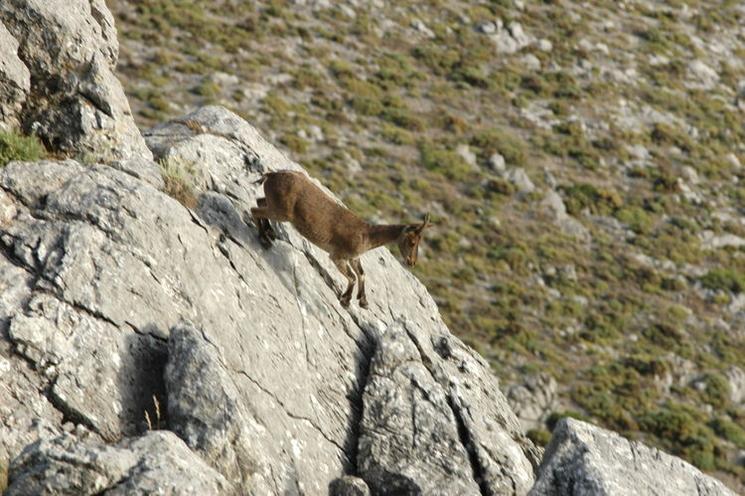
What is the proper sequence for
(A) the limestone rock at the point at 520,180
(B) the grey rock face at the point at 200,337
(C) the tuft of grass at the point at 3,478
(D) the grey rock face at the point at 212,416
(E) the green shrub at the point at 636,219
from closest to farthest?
1. (C) the tuft of grass at the point at 3,478
2. (D) the grey rock face at the point at 212,416
3. (B) the grey rock face at the point at 200,337
4. (E) the green shrub at the point at 636,219
5. (A) the limestone rock at the point at 520,180

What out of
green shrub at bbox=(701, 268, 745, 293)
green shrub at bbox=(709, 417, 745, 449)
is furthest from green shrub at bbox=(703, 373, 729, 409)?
green shrub at bbox=(701, 268, 745, 293)

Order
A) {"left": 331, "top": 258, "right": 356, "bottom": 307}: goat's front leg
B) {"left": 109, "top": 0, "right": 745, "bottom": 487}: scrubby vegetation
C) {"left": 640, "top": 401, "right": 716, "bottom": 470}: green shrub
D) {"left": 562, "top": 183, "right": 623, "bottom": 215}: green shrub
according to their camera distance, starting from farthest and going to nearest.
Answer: {"left": 562, "top": 183, "right": 623, "bottom": 215}: green shrub < {"left": 109, "top": 0, "right": 745, "bottom": 487}: scrubby vegetation < {"left": 640, "top": 401, "right": 716, "bottom": 470}: green shrub < {"left": 331, "top": 258, "right": 356, "bottom": 307}: goat's front leg

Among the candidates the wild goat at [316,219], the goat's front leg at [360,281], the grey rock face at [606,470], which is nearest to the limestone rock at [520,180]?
the goat's front leg at [360,281]

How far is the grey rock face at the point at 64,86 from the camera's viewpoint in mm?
16406

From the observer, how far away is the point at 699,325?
44.5 meters

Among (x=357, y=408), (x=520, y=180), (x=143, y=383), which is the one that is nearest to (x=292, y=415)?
(x=357, y=408)

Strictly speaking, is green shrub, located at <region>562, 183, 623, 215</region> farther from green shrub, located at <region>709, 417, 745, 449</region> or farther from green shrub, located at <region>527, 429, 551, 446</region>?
green shrub, located at <region>527, 429, 551, 446</region>

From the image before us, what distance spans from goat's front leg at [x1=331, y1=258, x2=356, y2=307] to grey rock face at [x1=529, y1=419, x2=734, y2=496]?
4.34m

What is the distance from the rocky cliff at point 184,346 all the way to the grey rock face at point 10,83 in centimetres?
3

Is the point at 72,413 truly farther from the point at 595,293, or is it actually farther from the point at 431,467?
the point at 595,293

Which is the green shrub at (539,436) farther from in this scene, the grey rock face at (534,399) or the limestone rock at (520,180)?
the limestone rock at (520,180)

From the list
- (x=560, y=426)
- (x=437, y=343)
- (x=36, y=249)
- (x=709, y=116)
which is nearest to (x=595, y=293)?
(x=709, y=116)

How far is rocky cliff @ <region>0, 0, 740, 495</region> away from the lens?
1205 centimetres

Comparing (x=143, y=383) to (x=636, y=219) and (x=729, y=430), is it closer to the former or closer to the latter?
(x=729, y=430)
